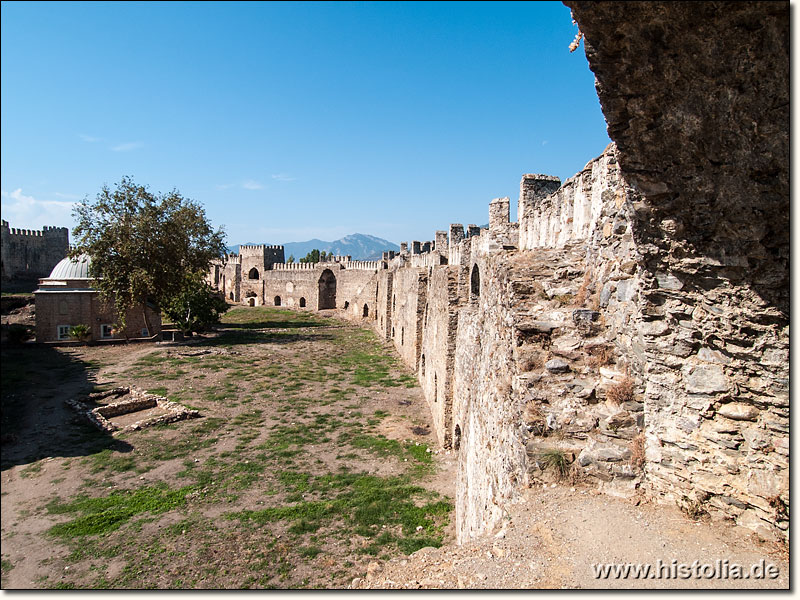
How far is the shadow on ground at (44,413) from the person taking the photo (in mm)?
11922

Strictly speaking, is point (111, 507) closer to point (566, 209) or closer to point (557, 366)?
point (557, 366)

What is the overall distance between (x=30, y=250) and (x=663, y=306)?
58449 mm

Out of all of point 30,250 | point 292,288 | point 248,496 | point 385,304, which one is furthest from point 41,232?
point 248,496

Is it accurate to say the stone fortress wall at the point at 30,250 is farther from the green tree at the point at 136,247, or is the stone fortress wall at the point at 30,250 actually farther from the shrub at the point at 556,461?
Result: the shrub at the point at 556,461

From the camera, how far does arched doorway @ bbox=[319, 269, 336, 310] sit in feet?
141

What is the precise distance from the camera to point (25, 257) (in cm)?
4744

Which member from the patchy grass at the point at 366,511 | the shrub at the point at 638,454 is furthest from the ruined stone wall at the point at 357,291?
the shrub at the point at 638,454

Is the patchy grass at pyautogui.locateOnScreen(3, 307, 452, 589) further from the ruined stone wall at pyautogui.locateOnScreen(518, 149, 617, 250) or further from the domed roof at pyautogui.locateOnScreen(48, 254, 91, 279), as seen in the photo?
the domed roof at pyautogui.locateOnScreen(48, 254, 91, 279)

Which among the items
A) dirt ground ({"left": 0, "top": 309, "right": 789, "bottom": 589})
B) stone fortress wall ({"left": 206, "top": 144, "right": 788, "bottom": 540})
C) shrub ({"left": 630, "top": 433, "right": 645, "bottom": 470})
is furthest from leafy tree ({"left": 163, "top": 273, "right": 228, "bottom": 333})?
shrub ({"left": 630, "top": 433, "right": 645, "bottom": 470})

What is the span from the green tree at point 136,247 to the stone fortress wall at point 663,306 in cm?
2381

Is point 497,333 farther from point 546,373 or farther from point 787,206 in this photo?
point 787,206

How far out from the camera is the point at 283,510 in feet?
28.9

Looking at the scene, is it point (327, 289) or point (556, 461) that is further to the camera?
point (327, 289)

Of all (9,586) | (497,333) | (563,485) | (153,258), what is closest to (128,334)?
(153,258)
